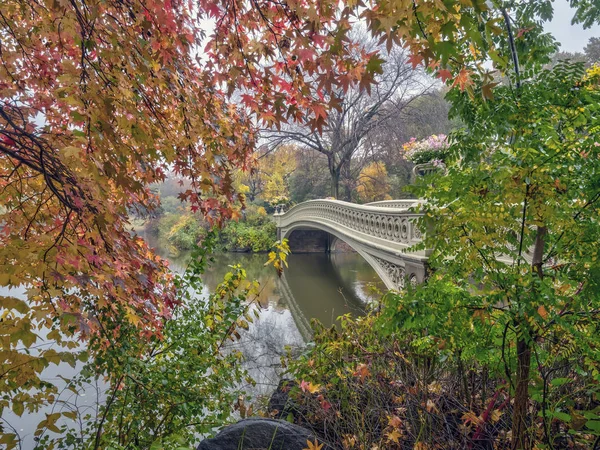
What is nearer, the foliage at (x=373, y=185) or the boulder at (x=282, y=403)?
the boulder at (x=282, y=403)

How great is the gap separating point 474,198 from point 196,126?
1.68 metres

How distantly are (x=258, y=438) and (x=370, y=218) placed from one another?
7050 mm

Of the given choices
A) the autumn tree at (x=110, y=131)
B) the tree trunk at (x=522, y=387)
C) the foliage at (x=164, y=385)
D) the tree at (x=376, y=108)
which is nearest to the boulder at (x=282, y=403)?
the foliage at (x=164, y=385)

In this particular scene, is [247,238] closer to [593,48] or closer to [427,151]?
[427,151]

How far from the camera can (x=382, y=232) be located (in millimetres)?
7934

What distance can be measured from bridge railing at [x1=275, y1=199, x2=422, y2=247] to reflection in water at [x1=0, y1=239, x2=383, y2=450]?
4.05 feet

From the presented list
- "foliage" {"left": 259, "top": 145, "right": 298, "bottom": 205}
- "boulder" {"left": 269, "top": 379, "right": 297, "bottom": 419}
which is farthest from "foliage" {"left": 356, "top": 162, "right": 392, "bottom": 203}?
"boulder" {"left": 269, "top": 379, "right": 297, "bottom": 419}

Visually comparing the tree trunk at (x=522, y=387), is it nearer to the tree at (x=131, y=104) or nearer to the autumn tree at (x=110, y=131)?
the tree at (x=131, y=104)

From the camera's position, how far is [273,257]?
256cm

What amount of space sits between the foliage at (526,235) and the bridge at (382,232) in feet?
1.21

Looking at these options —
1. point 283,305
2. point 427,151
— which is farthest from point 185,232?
point 427,151

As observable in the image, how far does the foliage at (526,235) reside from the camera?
A: 5.11 ft

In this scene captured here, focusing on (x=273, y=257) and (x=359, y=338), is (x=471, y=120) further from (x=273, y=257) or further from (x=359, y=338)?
(x=359, y=338)

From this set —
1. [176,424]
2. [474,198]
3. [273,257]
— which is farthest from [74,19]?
[176,424]
